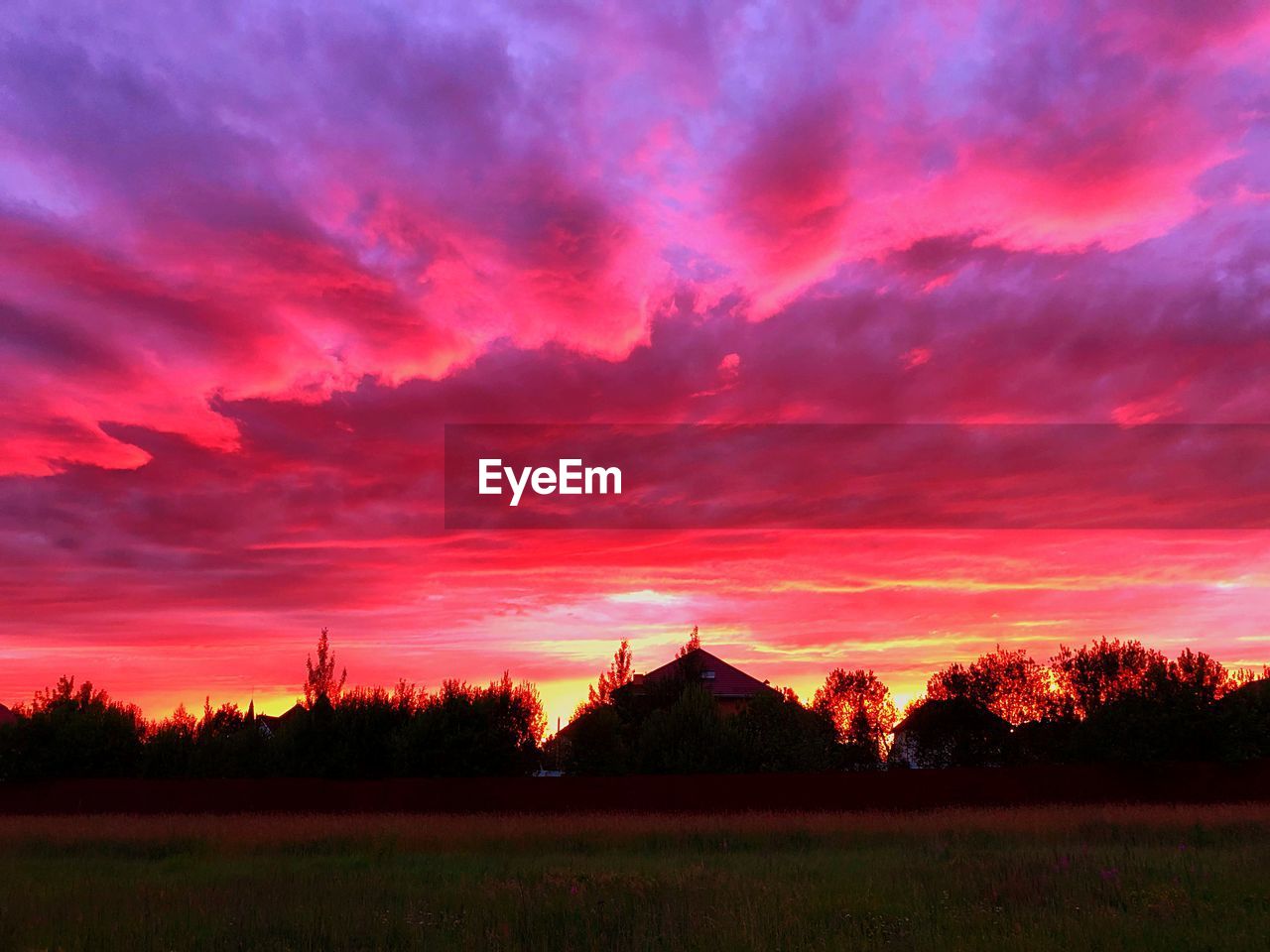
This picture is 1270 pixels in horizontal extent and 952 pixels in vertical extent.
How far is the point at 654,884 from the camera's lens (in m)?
12.0

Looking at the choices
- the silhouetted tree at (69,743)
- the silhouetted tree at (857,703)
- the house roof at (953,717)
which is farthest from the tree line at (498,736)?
the silhouetted tree at (857,703)

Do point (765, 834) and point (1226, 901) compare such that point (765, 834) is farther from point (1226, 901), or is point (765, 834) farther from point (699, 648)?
point (699, 648)

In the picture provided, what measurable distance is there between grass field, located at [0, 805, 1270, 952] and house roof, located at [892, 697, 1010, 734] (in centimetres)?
1892

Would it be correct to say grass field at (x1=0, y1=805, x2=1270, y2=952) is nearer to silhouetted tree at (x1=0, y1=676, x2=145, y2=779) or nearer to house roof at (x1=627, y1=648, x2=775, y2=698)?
silhouetted tree at (x1=0, y1=676, x2=145, y2=779)

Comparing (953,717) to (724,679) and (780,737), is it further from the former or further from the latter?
(724,679)

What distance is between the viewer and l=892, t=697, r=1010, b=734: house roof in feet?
129

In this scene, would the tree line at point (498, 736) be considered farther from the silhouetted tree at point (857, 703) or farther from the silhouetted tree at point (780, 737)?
the silhouetted tree at point (857, 703)

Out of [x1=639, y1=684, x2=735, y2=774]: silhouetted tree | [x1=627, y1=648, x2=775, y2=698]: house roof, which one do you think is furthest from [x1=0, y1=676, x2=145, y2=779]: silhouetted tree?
[x1=627, y1=648, x2=775, y2=698]: house roof

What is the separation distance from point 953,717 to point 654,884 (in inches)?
1224

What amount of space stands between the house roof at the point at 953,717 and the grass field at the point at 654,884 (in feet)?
62.1

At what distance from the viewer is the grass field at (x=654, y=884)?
378 inches

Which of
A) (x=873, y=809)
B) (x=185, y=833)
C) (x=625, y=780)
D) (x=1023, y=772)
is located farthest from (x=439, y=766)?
(x=1023, y=772)

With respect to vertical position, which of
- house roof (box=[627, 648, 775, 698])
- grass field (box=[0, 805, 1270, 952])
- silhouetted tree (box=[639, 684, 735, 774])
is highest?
house roof (box=[627, 648, 775, 698])

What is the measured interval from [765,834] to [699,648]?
29.0m
